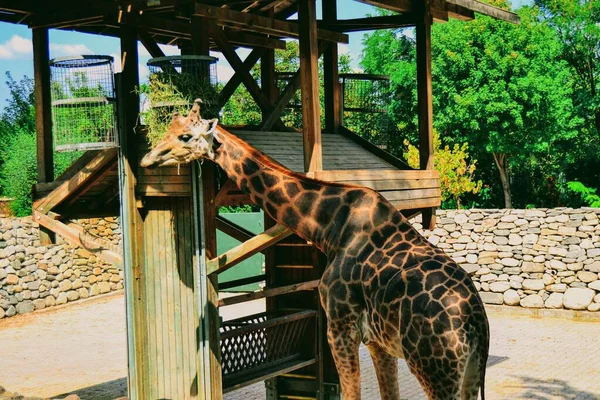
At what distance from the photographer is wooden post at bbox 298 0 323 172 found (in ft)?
28.5

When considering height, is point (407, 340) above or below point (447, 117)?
below

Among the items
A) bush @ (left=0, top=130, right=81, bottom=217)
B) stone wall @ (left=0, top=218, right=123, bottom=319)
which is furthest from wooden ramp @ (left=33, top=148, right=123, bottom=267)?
bush @ (left=0, top=130, right=81, bottom=217)

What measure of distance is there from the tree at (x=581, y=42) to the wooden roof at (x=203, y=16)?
73.8 feet

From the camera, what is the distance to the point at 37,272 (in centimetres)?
2017

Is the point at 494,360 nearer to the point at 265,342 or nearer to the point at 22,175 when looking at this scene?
the point at 265,342

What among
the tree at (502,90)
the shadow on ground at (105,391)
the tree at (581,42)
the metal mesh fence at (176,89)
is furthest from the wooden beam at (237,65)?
the tree at (581,42)

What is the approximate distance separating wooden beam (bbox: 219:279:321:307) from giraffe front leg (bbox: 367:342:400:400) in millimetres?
1443

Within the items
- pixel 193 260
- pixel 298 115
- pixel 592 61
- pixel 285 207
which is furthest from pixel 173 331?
pixel 592 61

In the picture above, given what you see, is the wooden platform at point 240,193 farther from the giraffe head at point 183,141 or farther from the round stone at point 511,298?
the round stone at point 511,298

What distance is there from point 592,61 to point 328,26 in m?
25.2

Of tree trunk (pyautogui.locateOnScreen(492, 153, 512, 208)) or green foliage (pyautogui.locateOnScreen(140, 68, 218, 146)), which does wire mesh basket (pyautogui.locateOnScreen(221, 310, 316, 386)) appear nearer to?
green foliage (pyautogui.locateOnScreen(140, 68, 218, 146))

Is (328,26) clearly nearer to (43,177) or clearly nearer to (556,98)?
(43,177)

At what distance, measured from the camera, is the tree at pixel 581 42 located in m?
32.4

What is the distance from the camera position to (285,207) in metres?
8.53
